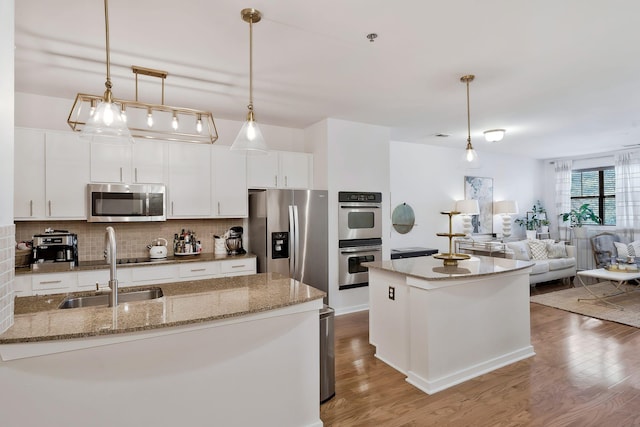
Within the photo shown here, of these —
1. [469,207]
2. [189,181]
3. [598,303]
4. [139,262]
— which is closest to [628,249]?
[598,303]

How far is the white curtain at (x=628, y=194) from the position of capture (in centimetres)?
636

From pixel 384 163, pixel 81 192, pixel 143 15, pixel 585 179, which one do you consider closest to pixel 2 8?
pixel 143 15

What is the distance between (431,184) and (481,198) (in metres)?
1.37

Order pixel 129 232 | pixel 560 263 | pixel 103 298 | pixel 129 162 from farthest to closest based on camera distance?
pixel 560 263
pixel 129 232
pixel 129 162
pixel 103 298

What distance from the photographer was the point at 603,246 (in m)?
6.33

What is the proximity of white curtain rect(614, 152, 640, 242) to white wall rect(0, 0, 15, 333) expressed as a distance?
29.0ft

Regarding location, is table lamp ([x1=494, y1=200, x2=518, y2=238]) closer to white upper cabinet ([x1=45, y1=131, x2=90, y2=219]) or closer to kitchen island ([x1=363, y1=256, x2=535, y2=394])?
kitchen island ([x1=363, y1=256, x2=535, y2=394])

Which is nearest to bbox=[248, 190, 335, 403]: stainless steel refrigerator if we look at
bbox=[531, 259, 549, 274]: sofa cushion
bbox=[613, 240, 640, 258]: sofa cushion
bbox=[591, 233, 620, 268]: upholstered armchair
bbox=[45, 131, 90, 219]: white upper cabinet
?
bbox=[45, 131, 90, 219]: white upper cabinet

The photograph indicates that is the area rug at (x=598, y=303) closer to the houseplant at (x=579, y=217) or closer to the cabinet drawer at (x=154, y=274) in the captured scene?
the houseplant at (x=579, y=217)

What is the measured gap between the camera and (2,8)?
4.25 ft

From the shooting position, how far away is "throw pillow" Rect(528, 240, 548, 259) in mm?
5945

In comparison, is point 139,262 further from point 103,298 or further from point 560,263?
point 560,263

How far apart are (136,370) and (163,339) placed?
0.17 m

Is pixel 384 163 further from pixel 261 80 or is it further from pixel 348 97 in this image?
pixel 261 80
